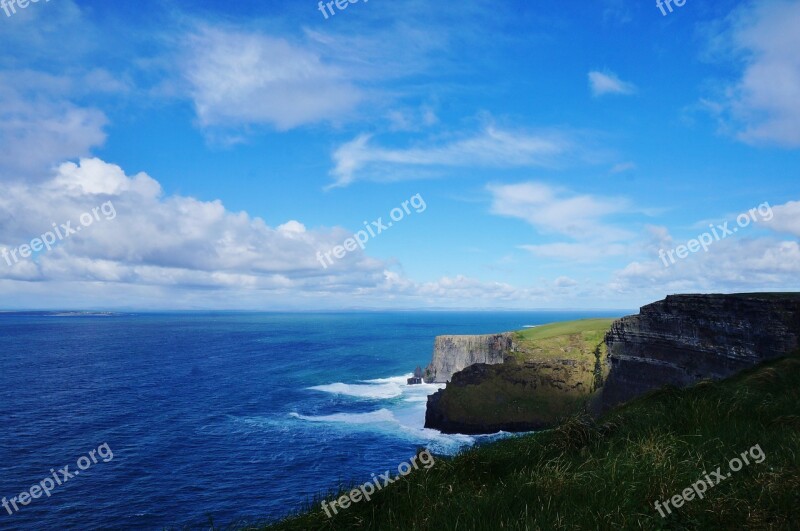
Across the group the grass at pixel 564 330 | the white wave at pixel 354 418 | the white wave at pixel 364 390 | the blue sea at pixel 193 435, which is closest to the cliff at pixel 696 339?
the blue sea at pixel 193 435

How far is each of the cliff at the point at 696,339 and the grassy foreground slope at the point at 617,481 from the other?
109 ft

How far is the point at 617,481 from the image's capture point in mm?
7301

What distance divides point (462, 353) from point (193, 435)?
199 feet

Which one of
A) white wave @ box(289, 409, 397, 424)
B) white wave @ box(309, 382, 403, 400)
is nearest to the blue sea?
white wave @ box(289, 409, 397, 424)

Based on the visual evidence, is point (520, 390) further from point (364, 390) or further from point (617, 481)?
point (617, 481)

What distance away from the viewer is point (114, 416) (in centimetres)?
6431

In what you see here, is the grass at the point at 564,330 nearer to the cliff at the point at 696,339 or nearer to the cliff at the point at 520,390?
the cliff at the point at 520,390

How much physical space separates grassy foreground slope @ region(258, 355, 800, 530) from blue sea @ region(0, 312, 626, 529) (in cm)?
114

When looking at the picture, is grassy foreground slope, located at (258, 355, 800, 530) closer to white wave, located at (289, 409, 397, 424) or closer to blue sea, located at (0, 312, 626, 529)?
blue sea, located at (0, 312, 626, 529)

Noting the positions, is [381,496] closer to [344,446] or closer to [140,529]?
[140,529]

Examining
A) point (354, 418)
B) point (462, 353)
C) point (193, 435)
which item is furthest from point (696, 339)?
point (193, 435)

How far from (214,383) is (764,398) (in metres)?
96.2

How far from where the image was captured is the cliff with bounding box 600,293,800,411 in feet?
144

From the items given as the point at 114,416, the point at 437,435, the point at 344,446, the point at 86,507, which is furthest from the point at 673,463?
the point at 114,416
